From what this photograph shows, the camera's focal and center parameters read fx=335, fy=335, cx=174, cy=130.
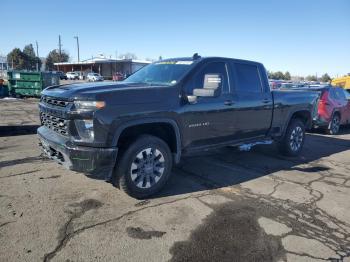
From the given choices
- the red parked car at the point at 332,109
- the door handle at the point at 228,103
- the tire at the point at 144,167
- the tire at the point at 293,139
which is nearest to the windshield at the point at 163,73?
the door handle at the point at 228,103

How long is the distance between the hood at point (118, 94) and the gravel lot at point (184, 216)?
4.61 ft

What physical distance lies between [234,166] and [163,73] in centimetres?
242

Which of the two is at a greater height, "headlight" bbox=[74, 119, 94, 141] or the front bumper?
"headlight" bbox=[74, 119, 94, 141]

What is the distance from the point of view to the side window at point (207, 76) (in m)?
5.05

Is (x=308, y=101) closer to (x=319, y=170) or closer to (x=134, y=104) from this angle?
(x=319, y=170)

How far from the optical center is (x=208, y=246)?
355cm

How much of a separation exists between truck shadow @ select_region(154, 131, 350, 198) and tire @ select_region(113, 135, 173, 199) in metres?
0.28

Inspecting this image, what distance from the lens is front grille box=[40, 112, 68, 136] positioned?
4.33m

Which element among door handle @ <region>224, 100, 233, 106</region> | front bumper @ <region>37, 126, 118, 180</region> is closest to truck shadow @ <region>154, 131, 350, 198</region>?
front bumper @ <region>37, 126, 118, 180</region>

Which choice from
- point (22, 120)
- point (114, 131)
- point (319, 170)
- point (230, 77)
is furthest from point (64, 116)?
point (22, 120)

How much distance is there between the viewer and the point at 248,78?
6266mm

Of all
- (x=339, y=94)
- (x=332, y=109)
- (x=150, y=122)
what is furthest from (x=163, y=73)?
(x=339, y=94)

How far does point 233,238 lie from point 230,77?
298cm

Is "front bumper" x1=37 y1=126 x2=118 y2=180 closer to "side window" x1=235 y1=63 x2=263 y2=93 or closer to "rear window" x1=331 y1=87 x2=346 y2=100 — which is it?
"side window" x1=235 y1=63 x2=263 y2=93
